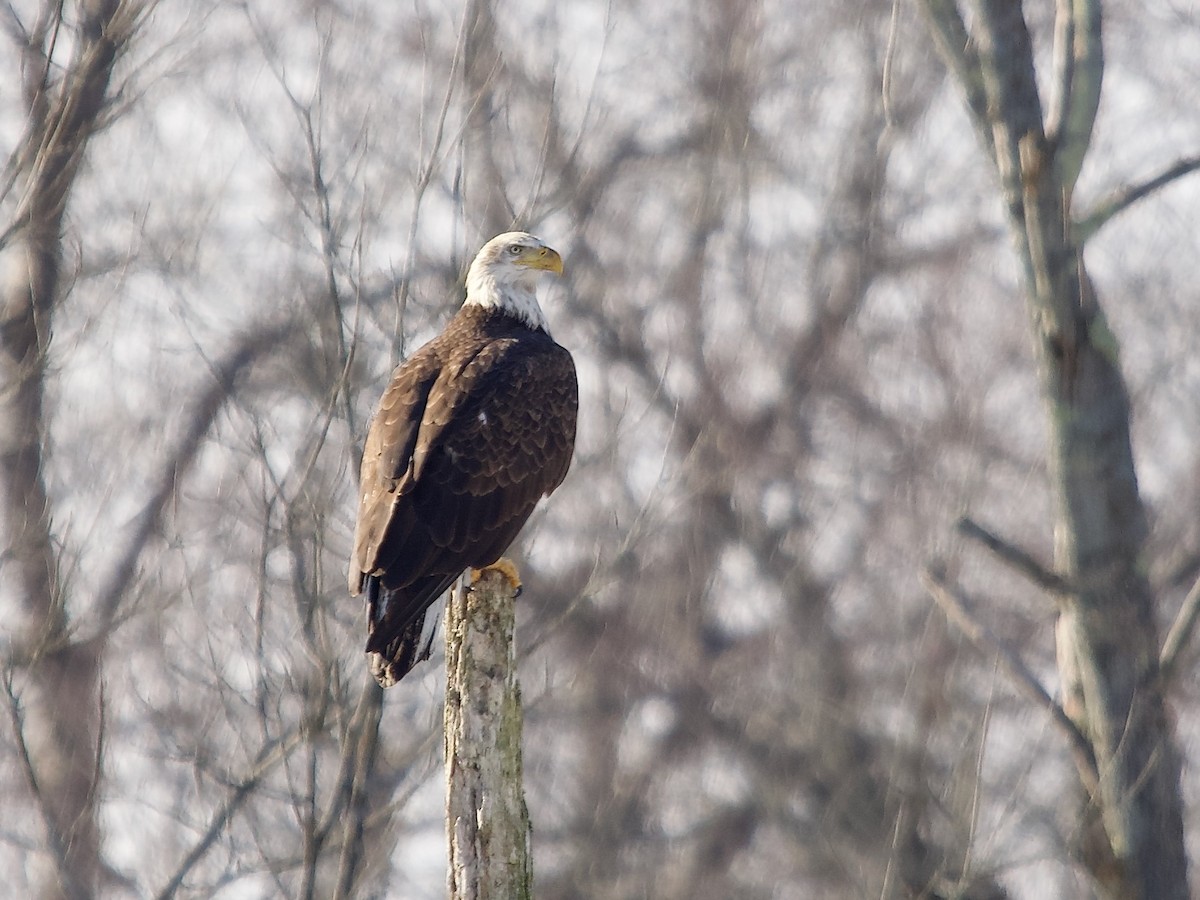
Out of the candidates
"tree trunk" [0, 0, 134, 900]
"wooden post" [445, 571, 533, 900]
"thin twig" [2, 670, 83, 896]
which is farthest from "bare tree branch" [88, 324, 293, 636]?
"wooden post" [445, 571, 533, 900]

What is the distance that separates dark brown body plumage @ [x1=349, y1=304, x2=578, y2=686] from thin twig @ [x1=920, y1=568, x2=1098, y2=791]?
155 cm

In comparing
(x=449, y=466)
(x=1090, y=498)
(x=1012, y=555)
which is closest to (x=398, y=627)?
(x=449, y=466)

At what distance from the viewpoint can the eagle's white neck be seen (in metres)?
8.30

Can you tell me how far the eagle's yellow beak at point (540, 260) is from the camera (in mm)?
8352

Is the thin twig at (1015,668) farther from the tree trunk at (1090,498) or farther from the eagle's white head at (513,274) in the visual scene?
the eagle's white head at (513,274)

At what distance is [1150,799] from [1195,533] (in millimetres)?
4235

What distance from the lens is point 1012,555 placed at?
22.1ft

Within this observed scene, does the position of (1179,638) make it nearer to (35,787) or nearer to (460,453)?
(460,453)

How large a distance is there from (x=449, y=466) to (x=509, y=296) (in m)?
1.35

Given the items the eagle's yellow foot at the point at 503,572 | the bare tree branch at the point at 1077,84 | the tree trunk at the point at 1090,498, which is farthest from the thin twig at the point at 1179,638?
the eagle's yellow foot at the point at 503,572

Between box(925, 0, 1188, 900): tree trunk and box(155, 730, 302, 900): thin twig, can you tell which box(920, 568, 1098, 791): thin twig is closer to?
box(925, 0, 1188, 900): tree trunk

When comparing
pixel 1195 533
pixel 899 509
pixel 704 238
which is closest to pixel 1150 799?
pixel 1195 533

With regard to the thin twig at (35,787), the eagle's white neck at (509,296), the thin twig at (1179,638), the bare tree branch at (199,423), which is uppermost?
the bare tree branch at (199,423)

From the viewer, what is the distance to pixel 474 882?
5621 millimetres
